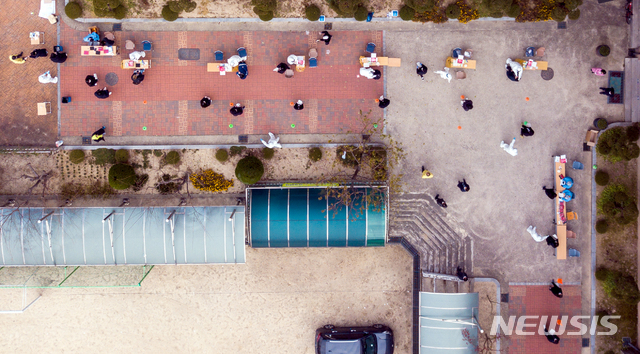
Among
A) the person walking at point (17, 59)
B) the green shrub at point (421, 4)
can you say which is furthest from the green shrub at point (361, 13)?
the person walking at point (17, 59)

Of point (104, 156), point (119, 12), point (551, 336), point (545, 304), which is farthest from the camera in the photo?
point (545, 304)

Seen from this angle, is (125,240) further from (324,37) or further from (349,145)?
(324,37)

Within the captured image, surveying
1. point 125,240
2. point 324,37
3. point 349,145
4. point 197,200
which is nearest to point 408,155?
point 349,145

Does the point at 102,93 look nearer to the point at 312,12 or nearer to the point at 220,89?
the point at 220,89

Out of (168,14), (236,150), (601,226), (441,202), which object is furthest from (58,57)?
(601,226)

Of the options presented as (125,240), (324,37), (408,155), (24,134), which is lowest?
(125,240)

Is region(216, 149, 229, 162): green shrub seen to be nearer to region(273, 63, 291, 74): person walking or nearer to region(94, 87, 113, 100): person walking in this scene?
region(273, 63, 291, 74): person walking
